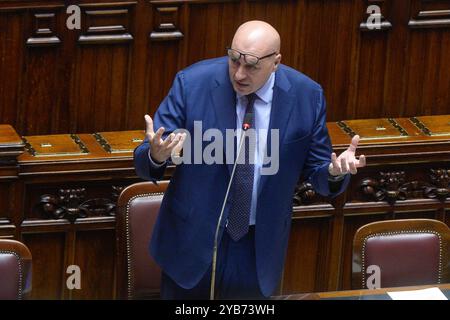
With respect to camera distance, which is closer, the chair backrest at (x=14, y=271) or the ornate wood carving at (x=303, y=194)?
the chair backrest at (x=14, y=271)

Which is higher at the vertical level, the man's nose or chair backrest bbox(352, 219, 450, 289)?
the man's nose

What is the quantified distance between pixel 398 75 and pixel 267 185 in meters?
1.74

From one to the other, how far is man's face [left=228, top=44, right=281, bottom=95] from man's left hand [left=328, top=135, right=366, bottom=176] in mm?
323

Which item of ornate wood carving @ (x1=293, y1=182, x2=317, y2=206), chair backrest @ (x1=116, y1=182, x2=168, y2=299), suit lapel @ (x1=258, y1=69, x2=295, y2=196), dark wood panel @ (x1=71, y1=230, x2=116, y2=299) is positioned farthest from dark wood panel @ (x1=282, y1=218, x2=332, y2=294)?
suit lapel @ (x1=258, y1=69, x2=295, y2=196)

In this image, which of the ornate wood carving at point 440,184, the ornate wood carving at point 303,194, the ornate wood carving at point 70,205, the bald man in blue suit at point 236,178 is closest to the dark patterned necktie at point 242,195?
the bald man in blue suit at point 236,178

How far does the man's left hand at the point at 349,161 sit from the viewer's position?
381 cm

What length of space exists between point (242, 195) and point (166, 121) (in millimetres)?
331

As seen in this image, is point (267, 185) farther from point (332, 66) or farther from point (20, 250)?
point (332, 66)

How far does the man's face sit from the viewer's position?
387 cm

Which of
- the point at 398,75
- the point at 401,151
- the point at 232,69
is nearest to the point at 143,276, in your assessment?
the point at 232,69

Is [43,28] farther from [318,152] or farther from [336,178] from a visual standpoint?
[336,178]

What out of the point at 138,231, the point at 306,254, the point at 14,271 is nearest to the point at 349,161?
the point at 138,231

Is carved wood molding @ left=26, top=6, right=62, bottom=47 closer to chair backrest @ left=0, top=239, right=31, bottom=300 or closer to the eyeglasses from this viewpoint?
chair backrest @ left=0, top=239, right=31, bottom=300

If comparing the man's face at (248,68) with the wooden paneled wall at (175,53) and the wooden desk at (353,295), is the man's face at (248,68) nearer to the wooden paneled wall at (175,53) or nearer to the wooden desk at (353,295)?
the wooden desk at (353,295)
